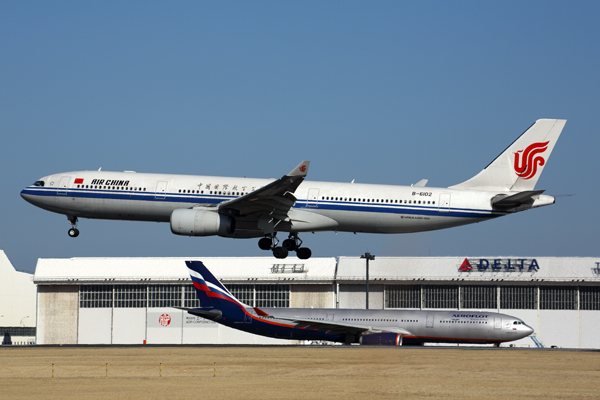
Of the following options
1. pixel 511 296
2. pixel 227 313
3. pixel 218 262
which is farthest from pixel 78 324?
pixel 511 296

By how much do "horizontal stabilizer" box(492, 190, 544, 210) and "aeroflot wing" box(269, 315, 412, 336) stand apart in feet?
84.8

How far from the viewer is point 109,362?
203 feet

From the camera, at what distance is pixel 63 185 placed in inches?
2099

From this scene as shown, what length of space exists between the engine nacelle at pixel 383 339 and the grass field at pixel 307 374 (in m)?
3.64

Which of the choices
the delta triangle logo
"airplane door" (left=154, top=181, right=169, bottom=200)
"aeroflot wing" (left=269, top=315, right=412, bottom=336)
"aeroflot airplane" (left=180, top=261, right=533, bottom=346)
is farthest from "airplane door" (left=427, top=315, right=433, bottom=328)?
"airplane door" (left=154, top=181, right=169, bottom=200)

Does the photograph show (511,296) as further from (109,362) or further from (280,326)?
(109,362)

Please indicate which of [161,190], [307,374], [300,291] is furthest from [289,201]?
[300,291]

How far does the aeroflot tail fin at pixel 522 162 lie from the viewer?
52.9 m

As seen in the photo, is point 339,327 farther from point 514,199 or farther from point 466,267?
A: point 466,267

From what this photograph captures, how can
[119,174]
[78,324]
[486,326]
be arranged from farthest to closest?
1. [78,324]
2. [486,326]
3. [119,174]

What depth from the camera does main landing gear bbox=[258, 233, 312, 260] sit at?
51.6 meters

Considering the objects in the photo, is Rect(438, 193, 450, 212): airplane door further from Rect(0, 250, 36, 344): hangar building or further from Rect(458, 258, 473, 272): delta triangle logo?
Rect(0, 250, 36, 344): hangar building

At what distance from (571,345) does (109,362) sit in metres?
55.9

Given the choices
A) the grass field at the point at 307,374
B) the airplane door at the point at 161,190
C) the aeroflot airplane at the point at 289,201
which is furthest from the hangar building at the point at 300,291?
the airplane door at the point at 161,190
